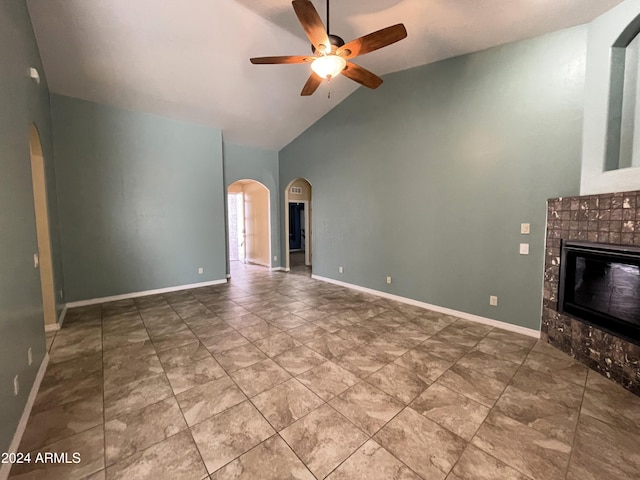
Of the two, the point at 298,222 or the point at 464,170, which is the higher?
the point at 464,170

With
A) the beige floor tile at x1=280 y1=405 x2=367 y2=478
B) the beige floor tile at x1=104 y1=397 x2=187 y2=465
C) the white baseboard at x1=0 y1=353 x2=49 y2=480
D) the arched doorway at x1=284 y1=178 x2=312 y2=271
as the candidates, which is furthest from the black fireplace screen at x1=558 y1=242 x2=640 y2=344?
the arched doorway at x1=284 y1=178 x2=312 y2=271

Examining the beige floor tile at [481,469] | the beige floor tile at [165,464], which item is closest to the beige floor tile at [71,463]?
the beige floor tile at [165,464]

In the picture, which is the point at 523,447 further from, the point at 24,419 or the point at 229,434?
the point at 24,419

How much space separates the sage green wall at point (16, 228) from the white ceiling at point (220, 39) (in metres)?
0.65

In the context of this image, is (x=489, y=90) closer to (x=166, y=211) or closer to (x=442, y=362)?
(x=442, y=362)

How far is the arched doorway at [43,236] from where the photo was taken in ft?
10.3

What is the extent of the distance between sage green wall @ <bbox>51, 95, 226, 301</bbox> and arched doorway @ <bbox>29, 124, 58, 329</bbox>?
0.92 meters

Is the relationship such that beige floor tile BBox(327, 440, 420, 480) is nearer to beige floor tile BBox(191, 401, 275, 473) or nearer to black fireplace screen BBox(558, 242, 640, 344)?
beige floor tile BBox(191, 401, 275, 473)

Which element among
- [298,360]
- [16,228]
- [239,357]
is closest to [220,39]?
[16,228]

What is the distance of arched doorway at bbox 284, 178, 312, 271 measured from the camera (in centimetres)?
693

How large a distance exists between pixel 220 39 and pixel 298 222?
774 cm

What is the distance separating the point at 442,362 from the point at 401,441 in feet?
3.68

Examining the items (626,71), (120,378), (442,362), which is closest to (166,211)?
(120,378)

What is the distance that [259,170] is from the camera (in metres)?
6.52
